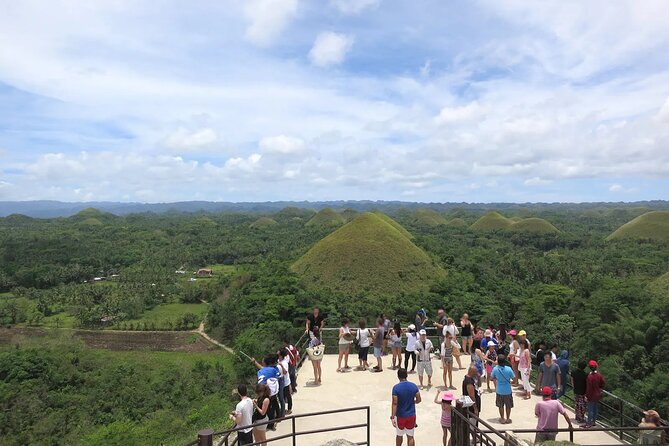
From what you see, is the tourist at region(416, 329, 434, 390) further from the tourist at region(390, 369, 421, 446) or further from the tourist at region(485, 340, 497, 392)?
the tourist at region(390, 369, 421, 446)

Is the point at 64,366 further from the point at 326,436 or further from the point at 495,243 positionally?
the point at 495,243

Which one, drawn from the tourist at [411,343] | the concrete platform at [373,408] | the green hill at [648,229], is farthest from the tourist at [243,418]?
the green hill at [648,229]

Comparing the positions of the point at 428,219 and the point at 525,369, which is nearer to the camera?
the point at 525,369

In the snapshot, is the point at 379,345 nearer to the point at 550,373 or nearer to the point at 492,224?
the point at 550,373

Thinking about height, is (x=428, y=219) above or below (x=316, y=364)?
above

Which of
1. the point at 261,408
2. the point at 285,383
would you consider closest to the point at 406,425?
the point at 261,408

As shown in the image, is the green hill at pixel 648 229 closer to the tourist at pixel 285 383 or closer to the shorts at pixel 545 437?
the shorts at pixel 545 437
